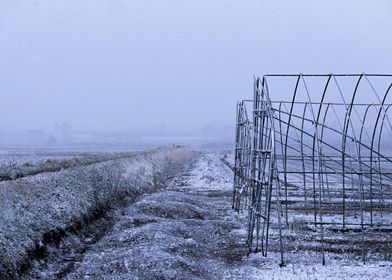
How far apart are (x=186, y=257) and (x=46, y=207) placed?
388 cm

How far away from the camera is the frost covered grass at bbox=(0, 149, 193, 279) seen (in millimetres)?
10203

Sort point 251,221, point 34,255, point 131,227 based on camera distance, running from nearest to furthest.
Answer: point 34,255, point 251,221, point 131,227

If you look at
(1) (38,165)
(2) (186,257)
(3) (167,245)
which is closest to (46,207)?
(3) (167,245)

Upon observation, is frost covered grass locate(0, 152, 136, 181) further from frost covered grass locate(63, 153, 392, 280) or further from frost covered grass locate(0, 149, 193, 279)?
frost covered grass locate(63, 153, 392, 280)

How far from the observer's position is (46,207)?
1343 cm

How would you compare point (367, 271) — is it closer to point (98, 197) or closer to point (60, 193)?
point (60, 193)

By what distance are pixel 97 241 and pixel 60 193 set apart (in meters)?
2.48

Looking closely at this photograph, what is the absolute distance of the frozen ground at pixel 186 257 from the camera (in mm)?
10398

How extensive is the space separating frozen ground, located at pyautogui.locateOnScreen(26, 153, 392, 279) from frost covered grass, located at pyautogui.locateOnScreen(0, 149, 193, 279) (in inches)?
28.8

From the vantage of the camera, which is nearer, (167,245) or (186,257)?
(186,257)

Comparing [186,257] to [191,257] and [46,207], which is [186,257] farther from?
[46,207]

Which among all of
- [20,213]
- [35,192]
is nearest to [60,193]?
[35,192]

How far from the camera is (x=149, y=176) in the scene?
31328mm

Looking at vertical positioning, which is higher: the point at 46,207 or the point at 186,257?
the point at 46,207
